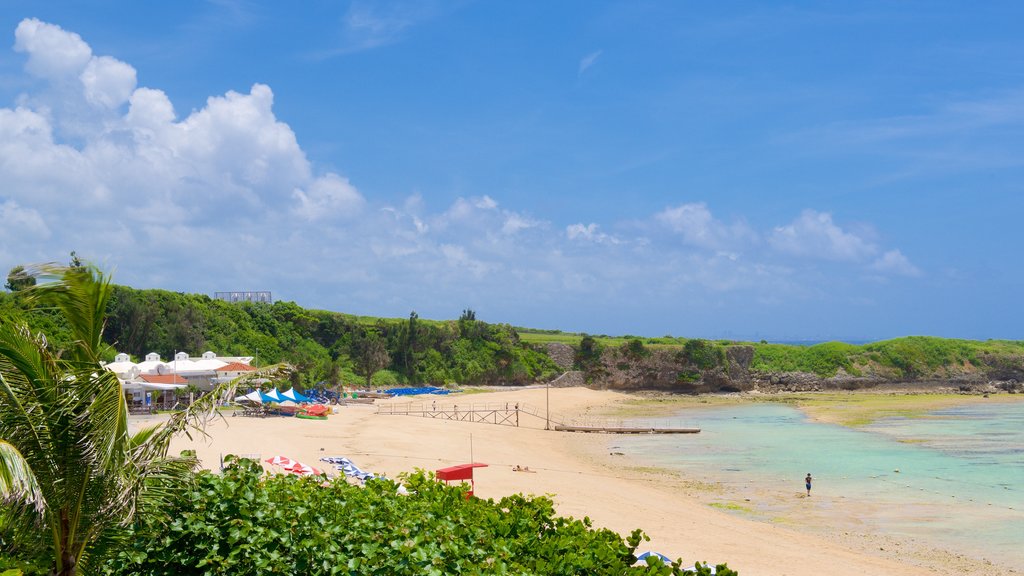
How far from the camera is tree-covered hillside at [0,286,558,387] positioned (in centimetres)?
4841

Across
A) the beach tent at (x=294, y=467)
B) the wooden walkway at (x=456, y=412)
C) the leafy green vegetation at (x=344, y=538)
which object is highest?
the leafy green vegetation at (x=344, y=538)

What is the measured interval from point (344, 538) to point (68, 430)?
6.75ft

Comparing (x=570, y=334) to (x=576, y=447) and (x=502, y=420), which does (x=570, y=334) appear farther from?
(x=576, y=447)

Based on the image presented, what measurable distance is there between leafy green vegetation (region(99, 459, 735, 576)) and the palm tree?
1.52 feet

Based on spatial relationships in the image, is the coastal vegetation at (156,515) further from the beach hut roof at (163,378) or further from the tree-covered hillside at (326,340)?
the tree-covered hillside at (326,340)

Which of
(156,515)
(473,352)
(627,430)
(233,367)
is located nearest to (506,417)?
(627,430)

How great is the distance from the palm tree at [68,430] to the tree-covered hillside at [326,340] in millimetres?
40768

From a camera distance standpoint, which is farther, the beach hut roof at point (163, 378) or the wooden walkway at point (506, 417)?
the wooden walkway at point (506, 417)

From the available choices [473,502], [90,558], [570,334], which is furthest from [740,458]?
[570,334]

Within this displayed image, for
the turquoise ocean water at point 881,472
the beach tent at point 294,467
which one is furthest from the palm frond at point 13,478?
the turquoise ocean water at point 881,472

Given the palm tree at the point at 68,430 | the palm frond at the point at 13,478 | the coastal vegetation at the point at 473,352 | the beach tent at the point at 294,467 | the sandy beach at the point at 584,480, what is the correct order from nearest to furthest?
the palm frond at the point at 13,478, the palm tree at the point at 68,430, the sandy beach at the point at 584,480, the beach tent at the point at 294,467, the coastal vegetation at the point at 473,352

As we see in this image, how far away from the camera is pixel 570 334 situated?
92.3m

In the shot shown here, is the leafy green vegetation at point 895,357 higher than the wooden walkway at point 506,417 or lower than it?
higher

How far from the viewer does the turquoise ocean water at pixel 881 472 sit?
17.8 m
